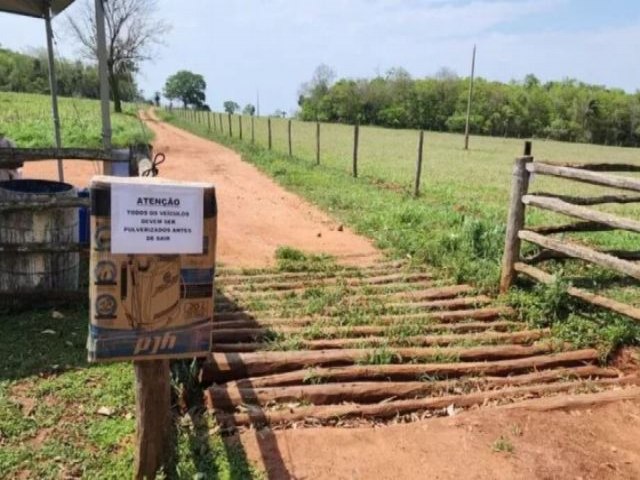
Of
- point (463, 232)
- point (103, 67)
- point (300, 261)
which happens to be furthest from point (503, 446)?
point (103, 67)

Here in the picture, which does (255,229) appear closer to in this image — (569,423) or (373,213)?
(373,213)

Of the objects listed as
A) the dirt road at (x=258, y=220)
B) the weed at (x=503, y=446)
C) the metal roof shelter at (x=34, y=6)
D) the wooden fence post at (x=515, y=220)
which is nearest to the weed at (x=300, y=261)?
the dirt road at (x=258, y=220)

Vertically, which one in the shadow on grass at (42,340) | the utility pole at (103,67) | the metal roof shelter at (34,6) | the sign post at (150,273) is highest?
the metal roof shelter at (34,6)

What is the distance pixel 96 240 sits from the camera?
7.38 ft

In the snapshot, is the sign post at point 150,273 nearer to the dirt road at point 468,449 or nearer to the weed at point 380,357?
the dirt road at point 468,449

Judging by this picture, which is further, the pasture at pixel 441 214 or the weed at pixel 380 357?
the pasture at pixel 441 214

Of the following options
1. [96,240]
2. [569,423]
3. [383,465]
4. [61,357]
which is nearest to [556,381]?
[569,423]

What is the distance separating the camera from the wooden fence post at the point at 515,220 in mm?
5168

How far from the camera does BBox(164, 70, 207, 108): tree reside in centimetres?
12962

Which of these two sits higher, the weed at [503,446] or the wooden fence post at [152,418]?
the wooden fence post at [152,418]

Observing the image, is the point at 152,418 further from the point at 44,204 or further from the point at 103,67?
the point at 103,67

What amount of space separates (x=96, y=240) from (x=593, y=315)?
399 centimetres

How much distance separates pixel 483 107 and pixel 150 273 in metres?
78.0

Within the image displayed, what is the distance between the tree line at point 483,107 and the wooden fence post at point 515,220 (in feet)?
228
